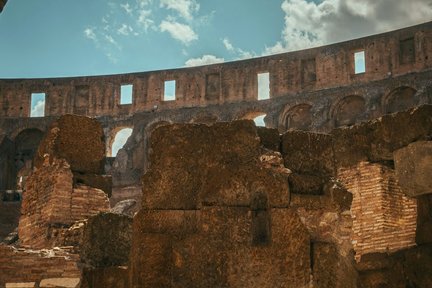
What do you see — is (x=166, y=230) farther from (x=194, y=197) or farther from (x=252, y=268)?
(x=252, y=268)

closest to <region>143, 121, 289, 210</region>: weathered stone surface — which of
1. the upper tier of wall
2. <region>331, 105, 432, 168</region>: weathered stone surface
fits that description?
<region>331, 105, 432, 168</region>: weathered stone surface

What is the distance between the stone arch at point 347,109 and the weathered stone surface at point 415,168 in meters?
19.9

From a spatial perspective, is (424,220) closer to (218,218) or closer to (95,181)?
(218,218)

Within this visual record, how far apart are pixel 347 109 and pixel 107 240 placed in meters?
23.5

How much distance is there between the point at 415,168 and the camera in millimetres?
8750

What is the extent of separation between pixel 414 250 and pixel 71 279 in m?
4.56

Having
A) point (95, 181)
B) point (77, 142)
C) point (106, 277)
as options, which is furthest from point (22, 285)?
point (77, 142)

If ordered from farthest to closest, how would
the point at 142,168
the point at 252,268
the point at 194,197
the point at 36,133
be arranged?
the point at 36,133 → the point at 142,168 → the point at 194,197 → the point at 252,268

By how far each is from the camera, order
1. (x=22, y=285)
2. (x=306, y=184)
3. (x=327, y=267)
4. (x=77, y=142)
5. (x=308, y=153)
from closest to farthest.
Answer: (x=327, y=267) → (x=306, y=184) → (x=308, y=153) → (x=22, y=285) → (x=77, y=142)

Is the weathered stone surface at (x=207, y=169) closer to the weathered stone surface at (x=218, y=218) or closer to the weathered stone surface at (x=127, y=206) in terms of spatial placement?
the weathered stone surface at (x=218, y=218)

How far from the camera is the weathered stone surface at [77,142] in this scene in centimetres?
1047

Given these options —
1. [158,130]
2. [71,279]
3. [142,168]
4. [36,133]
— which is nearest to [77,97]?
[36,133]

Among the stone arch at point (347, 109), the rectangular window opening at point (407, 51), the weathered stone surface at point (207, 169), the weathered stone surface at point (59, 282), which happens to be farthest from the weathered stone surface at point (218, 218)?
the rectangular window opening at point (407, 51)

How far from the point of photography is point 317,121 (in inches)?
1147
